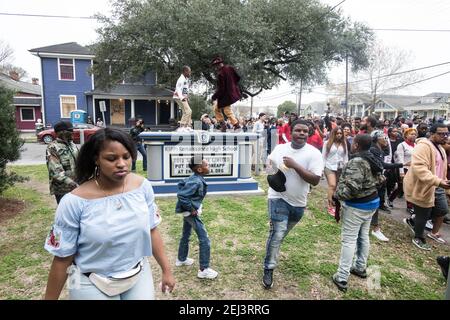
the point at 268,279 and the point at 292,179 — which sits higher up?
the point at 292,179

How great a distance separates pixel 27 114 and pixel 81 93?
7.00m

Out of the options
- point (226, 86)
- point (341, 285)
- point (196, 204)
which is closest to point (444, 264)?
point (341, 285)

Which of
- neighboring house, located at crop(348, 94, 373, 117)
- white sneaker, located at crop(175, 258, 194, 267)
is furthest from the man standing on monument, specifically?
neighboring house, located at crop(348, 94, 373, 117)

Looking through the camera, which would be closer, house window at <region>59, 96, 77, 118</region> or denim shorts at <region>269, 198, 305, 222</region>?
denim shorts at <region>269, 198, 305, 222</region>

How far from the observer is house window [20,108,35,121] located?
95.8 feet

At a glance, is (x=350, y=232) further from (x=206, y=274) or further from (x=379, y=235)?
(x=379, y=235)

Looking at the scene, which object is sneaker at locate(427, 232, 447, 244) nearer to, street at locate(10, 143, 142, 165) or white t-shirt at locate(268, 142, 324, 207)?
white t-shirt at locate(268, 142, 324, 207)

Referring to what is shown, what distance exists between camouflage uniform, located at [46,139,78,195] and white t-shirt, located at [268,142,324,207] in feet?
8.69

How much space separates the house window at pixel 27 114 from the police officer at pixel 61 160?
3038 cm

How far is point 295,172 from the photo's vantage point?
3.39 metres

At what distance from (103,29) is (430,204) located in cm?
2010

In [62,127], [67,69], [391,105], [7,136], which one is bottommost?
[7,136]

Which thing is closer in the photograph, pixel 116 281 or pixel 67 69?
pixel 116 281
